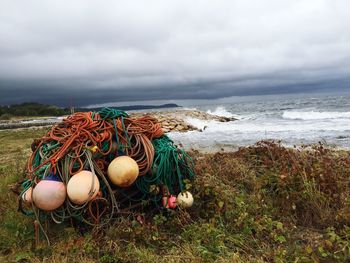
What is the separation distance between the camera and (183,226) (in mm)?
4277

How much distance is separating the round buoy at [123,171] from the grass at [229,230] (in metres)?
0.46

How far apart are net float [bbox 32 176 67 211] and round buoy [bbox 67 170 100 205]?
0.10 meters

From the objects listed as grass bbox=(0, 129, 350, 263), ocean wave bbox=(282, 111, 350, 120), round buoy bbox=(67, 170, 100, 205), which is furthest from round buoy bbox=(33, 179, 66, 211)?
ocean wave bbox=(282, 111, 350, 120)

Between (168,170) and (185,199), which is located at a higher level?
(168,170)

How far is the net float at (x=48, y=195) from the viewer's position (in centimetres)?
396

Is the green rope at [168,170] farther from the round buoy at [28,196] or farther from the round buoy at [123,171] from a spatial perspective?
the round buoy at [28,196]

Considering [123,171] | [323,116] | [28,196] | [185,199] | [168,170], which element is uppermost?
[123,171]

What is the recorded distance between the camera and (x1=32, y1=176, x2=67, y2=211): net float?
156 inches

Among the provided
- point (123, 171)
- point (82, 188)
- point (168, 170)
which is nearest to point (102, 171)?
point (123, 171)

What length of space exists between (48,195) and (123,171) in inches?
34.5

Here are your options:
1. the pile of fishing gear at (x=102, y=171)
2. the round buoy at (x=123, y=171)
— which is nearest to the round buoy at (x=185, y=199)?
the pile of fishing gear at (x=102, y=171)

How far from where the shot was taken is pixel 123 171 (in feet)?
13.9

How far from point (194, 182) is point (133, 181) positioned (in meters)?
1.00

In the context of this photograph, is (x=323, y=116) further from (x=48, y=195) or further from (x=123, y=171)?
(x=48, y=195)
